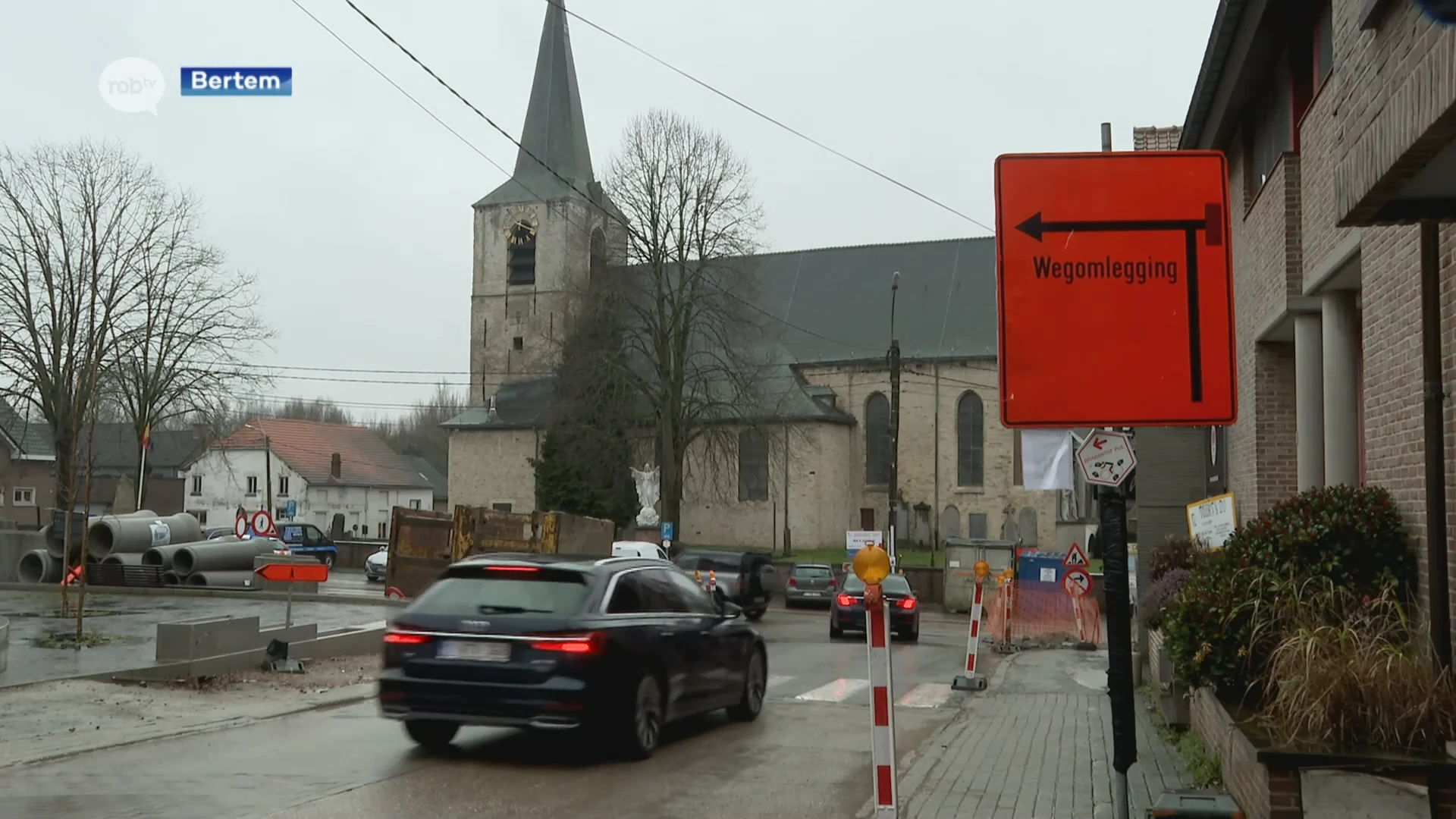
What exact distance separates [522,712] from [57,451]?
4320 centimetres

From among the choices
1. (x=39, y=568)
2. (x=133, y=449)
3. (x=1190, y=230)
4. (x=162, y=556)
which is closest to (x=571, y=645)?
(x=1190, y=230)

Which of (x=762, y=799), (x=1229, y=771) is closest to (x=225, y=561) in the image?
(x=762, y=799)

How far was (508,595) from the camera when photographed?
9.91m

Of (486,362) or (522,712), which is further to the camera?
(486,362)

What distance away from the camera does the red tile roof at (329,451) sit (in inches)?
3246

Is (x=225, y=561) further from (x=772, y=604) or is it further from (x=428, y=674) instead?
(x=428, y=674)

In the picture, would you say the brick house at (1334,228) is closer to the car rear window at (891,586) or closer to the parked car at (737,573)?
the car rear window at (891,586)

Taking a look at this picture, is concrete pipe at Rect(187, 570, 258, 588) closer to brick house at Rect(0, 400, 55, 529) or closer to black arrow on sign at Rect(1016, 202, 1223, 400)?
black arrow on sign at Rect(1016, 202, 1223, 400)

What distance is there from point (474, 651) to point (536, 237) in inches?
2468

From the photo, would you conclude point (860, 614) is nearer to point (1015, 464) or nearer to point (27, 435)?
point (1015, 464)

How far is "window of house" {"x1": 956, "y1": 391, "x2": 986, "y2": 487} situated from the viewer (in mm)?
62156

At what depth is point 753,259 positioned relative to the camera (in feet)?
170

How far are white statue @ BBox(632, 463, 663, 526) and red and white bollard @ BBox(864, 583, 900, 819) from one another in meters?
43.4

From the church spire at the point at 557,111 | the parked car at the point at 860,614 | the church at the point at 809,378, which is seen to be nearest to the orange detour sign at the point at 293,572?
the parked car at the point at 860,614
